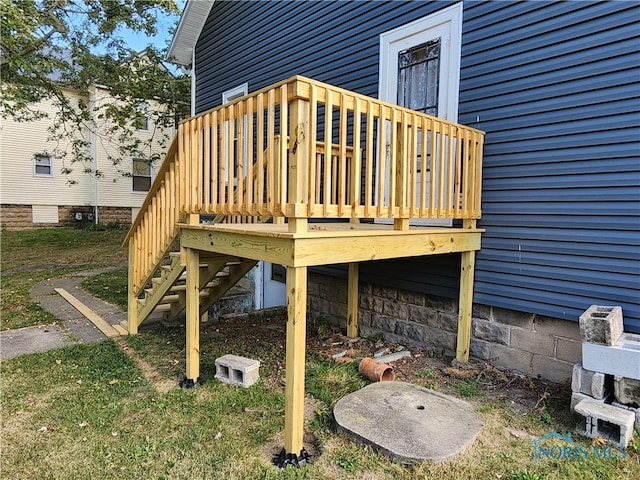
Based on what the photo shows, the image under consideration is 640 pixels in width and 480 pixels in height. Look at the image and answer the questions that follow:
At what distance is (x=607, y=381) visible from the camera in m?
2.87

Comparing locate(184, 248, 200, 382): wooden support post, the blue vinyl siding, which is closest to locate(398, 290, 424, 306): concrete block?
the blue vinyl siding

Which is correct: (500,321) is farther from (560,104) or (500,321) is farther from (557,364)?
(560,104)

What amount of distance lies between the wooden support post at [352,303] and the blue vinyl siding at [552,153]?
0.57 meters

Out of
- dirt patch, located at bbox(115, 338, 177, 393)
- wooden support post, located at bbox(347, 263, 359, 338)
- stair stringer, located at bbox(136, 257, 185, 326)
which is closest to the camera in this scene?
dirt patch, located at bbox(115, 338, 177, 393)

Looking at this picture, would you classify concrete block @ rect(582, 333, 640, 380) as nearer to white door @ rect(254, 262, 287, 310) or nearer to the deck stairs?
the deck stairs

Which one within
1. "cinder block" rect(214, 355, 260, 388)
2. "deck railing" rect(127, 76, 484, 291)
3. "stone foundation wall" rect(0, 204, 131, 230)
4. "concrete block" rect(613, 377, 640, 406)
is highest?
"deck railing" rect(127, 76, 484, 291)

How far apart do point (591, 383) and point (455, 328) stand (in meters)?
1.44

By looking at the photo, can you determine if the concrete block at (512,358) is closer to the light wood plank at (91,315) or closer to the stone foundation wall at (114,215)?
the light wood plank at (91,315)

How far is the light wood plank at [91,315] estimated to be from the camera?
5.11 meters

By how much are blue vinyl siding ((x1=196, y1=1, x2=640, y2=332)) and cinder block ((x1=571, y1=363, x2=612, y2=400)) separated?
56 centimetres

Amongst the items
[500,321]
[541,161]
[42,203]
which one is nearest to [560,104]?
[541,161]

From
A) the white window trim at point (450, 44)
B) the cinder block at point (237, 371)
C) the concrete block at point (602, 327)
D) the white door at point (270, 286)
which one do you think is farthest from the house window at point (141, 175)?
the concrete block at point (602, 327)

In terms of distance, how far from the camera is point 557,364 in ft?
11.3

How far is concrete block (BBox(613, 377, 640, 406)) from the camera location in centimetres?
272
